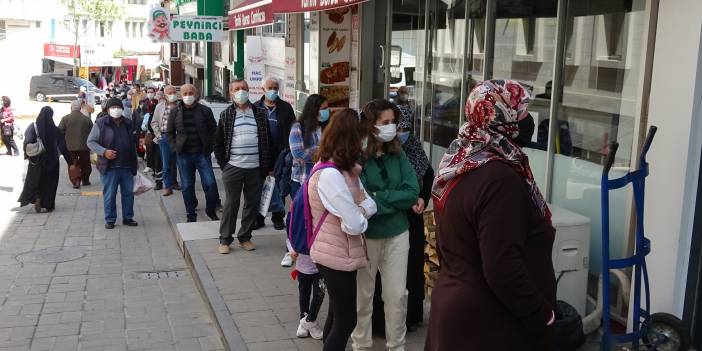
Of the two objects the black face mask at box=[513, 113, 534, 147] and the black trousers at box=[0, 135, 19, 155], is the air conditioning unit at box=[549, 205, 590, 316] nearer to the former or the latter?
the black face mask at box=[513, 113, 534, 147]

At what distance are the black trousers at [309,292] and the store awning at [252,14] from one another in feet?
20.7

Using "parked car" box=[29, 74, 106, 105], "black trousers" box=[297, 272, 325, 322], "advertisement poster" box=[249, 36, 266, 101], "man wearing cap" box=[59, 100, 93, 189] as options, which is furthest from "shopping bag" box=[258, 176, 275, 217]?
"parked car" box=[29, 74, 106, 105]

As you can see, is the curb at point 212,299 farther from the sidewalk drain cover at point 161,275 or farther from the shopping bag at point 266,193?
the shopping bag at point 266,193

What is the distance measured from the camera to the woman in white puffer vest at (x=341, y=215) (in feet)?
13.5

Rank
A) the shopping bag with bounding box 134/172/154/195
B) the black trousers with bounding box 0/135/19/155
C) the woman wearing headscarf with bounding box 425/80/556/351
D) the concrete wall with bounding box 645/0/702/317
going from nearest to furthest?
the woman wearing headscarf with bounding box 425/80/556/351
the concrete wall with bounding box 645/0/702/317
the shopping bag with bounding box 134/172/154/195
the black trousers with bounding box 0/135/19/155

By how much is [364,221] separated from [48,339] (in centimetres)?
327

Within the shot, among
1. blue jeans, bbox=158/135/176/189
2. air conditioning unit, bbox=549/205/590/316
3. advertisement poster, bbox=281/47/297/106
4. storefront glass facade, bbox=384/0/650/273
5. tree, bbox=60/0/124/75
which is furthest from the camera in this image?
tree, bbox=60/0/124/75

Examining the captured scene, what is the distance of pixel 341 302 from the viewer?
4.23 m

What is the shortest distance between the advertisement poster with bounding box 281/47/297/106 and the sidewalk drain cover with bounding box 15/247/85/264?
5.50 metres

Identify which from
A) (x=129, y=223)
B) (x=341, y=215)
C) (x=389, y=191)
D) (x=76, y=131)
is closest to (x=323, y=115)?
(x=389, y=191)

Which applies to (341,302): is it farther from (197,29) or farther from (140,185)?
(197,29)

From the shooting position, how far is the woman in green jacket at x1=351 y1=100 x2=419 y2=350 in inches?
179

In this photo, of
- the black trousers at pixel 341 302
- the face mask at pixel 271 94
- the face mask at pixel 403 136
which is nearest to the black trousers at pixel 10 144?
the face mask at pixel 271 94

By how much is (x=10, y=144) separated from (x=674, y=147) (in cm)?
1977
